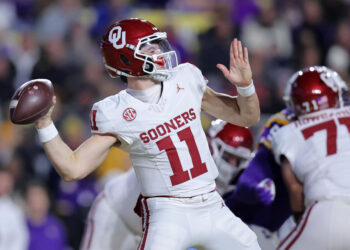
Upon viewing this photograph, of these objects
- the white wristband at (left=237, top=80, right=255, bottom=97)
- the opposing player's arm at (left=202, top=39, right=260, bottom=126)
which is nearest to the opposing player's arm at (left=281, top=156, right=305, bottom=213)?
the opposing player's arm at (left=202, top=39, right=260, bottom=126)

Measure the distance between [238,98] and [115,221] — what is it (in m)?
1.53

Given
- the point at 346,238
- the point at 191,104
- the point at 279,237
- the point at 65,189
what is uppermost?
the point at 191,104

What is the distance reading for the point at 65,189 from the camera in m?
7.60

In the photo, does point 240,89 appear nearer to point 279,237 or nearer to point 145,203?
point 145,203

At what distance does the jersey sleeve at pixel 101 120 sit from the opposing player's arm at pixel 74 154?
0.12 ft

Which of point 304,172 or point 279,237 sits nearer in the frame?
point 304,172

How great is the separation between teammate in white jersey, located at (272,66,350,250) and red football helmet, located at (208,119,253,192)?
347 millimetres

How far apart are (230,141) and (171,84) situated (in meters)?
1.12

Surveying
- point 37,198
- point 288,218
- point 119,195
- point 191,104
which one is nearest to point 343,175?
point 288,218

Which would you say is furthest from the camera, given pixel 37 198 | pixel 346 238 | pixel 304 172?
pixel 37 198

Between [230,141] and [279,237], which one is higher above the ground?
[230,141]

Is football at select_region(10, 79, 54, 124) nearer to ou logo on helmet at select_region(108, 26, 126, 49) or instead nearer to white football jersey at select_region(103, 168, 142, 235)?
ou logo on helmet at select_region(108, 26, 126, 49)

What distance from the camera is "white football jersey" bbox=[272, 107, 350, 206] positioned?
13.8 ft

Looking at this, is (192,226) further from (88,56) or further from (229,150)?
Answer: (88,56)
